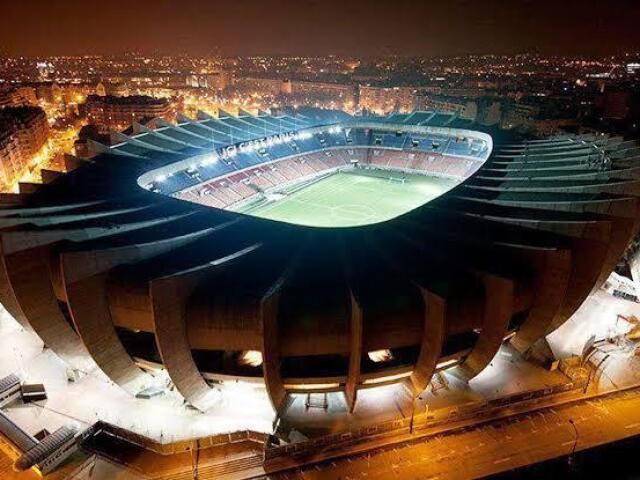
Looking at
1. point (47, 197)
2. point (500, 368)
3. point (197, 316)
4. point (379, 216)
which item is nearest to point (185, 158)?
point (47, 197)

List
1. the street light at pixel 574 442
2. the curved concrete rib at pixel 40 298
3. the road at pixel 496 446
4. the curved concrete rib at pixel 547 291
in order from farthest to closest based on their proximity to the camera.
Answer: the street light at pixel 574 442 < the curved concrete rib at pixel 547 291 < the road at pixel 496 446 < the curved concrete rib at pixel 40 298

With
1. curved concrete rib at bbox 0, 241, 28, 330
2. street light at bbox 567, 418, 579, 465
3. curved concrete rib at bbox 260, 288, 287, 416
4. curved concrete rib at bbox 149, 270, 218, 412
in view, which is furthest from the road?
curved concrete rib at bbox 0, 241, 28, 330

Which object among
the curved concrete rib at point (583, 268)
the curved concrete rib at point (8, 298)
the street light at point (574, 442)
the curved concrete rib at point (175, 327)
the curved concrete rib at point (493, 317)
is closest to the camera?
the curved concrete rib at point (175, 327)

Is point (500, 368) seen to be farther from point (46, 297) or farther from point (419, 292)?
point (46, 297)

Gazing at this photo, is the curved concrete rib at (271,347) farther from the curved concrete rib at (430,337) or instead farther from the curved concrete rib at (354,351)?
the curved concrete rib at (430,337)

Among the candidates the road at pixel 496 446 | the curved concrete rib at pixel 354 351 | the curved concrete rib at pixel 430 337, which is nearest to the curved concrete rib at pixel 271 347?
the curved concrete rib at pixel 354 351

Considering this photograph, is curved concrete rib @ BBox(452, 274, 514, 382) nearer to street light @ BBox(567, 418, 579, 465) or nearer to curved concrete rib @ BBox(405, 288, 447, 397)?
curved concrete rib @ BBox(405, 288, 447, 397)

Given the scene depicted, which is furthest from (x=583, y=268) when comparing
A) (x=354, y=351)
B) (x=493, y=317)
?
(x=354, y=351)
